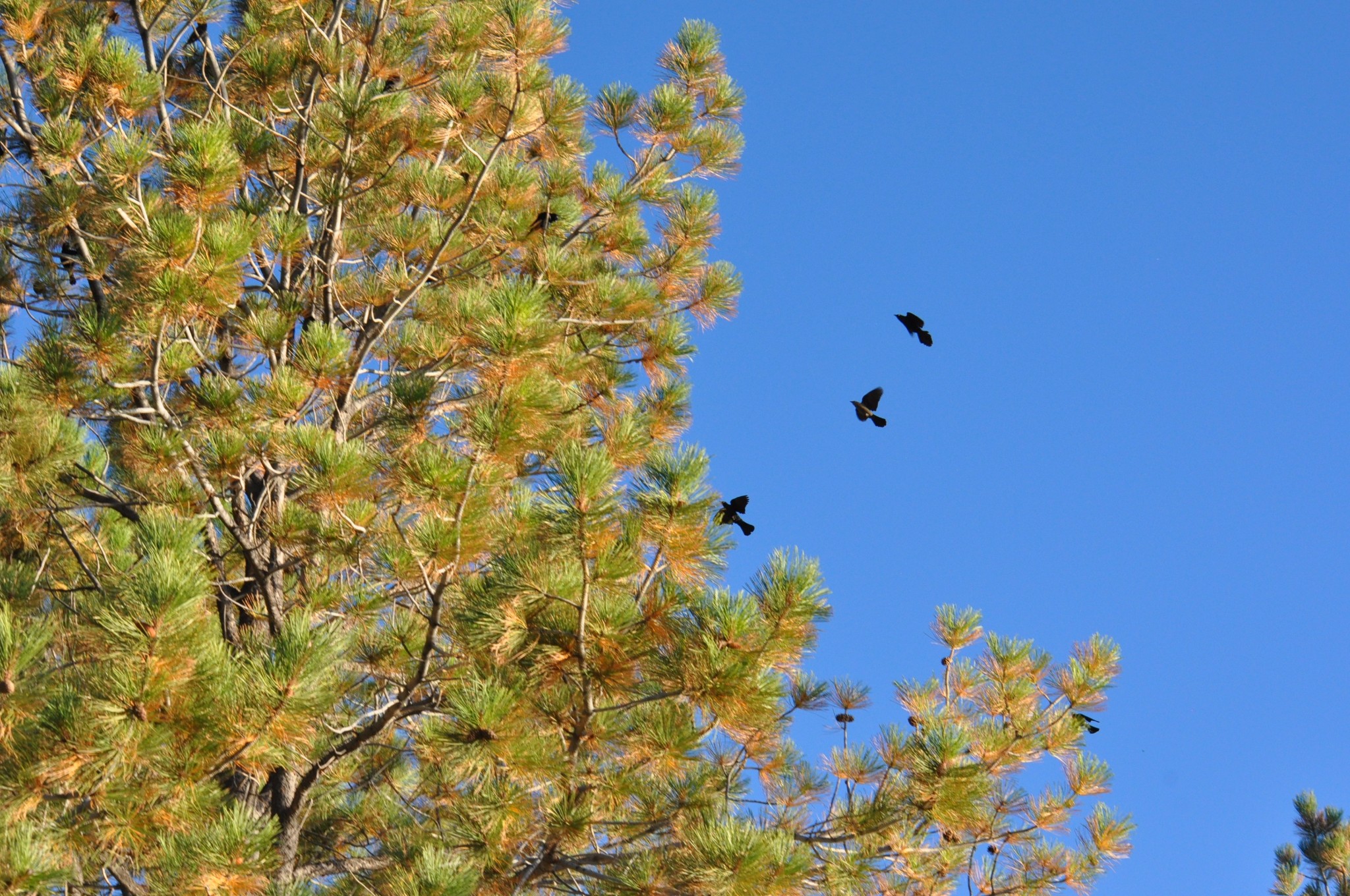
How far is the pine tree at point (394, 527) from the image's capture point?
3104 mm

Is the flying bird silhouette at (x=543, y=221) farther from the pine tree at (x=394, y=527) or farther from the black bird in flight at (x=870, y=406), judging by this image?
the black bird in flight at (x=870, y=406)

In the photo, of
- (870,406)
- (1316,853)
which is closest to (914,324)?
(870,406)

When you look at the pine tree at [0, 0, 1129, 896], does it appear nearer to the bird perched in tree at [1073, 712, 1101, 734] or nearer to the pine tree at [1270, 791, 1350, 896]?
the bird perched in tree at [1073, 712, 1101, 734]

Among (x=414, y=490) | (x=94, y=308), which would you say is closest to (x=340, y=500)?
(x=414, y=490)

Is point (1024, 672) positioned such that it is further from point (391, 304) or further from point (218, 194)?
point (218, 194)

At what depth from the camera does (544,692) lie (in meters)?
3.59

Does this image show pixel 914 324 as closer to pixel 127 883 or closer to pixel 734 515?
pixel 734 515

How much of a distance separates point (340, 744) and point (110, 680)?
1182 mm

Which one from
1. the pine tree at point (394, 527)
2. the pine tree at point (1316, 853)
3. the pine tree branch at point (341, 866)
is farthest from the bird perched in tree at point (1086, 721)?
the pine tree at point (1316, 853)

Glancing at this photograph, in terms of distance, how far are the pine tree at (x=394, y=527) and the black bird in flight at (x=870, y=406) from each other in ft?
2.06

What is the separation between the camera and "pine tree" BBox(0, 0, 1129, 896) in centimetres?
310

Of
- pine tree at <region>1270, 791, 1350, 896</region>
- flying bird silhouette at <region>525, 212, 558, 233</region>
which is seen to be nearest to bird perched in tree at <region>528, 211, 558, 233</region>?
flying bird silhouette at <region>525, 212, 558, 233</region>

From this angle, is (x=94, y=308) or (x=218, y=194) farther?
(x=94, y=308)

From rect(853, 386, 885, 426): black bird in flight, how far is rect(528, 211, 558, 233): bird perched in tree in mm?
1691
